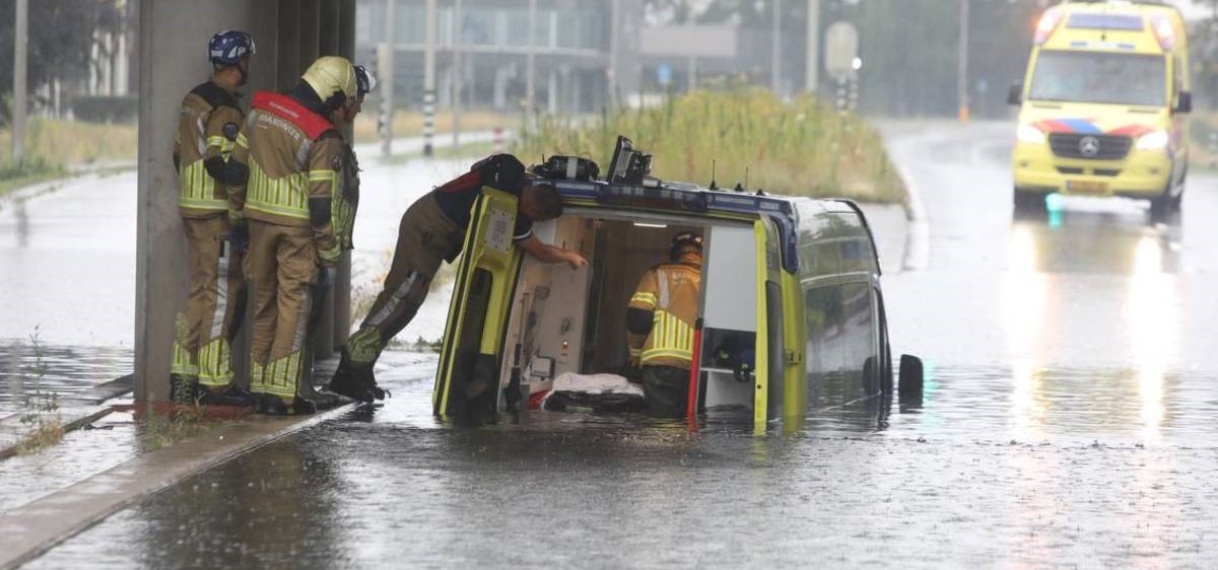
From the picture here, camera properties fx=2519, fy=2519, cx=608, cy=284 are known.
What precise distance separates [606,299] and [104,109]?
4823 centimetres

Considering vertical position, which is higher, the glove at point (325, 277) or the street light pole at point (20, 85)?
the street light pole at point (20, 85)

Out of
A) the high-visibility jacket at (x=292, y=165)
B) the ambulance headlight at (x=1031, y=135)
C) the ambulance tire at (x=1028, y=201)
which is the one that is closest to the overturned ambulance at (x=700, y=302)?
the high-visibility jacket at (x=292, y=165)

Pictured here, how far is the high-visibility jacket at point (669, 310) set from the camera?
12844mm

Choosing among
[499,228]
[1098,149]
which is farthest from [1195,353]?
[1098,149]

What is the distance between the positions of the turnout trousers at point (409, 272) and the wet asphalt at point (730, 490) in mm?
387

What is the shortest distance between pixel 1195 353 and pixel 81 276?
9.80 m

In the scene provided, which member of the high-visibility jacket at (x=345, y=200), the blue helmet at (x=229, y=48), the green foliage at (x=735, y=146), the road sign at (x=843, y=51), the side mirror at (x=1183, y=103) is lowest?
the high-visibility jacket at (x=345, y=200)

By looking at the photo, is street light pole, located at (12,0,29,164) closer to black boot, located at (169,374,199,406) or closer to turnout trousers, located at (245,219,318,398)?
black boot, located at (169,374,199,406)

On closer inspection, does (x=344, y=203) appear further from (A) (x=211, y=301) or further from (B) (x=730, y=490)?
(B) (x=730, y=490)

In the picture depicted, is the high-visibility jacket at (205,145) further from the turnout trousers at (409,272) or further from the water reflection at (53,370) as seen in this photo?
the turnout trousers at (409,272)

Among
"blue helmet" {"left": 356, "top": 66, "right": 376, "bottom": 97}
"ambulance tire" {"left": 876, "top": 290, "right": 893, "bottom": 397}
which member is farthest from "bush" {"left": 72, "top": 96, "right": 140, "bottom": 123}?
"blue helmet" {"left": 356, "top": 66, "right": 376, "bottom": 97}

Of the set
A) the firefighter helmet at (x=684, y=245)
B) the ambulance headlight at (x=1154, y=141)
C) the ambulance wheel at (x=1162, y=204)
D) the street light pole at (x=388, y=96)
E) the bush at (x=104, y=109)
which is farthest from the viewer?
the bush at (x=104, y=109)

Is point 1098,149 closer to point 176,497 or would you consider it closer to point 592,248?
point 592,248

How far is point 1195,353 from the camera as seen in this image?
1892 cm
